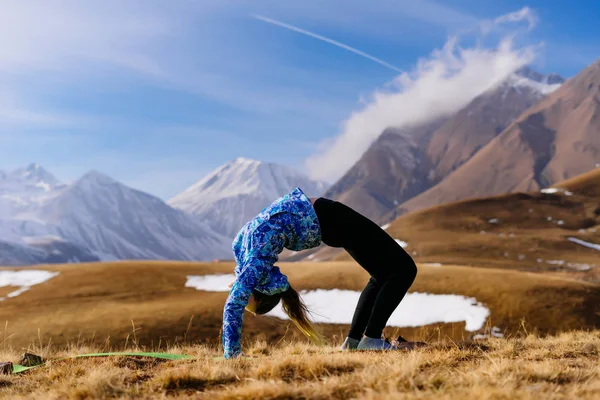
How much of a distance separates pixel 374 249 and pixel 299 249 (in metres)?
0.92

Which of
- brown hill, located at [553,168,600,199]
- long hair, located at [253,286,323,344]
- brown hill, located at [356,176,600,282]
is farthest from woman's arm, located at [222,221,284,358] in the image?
brown hill, located at [553,168,600,199]

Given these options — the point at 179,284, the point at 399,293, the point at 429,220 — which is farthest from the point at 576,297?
the point at 429,220

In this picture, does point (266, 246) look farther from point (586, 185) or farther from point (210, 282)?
point (586, 185)

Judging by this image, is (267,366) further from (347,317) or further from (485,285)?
(485,285)

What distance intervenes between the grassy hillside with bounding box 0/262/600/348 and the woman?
2389 cm

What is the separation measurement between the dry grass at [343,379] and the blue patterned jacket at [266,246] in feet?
1.74

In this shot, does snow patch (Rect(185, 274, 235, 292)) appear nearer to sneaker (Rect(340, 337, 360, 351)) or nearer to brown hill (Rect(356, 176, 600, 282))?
sneaker (Rect(340, 337, 360, 351))

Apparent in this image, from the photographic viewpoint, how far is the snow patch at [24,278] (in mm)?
49653

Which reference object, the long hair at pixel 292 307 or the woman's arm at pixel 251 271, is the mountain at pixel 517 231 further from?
the woman's arm at pixel 251 271

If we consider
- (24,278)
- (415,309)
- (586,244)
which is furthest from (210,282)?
(586,244)

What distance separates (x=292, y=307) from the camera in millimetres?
6688

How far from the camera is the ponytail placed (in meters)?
6.65

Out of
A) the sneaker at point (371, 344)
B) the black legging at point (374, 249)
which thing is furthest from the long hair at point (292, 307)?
the black legging at point (374, 249)

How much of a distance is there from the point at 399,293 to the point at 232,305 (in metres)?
2.04
